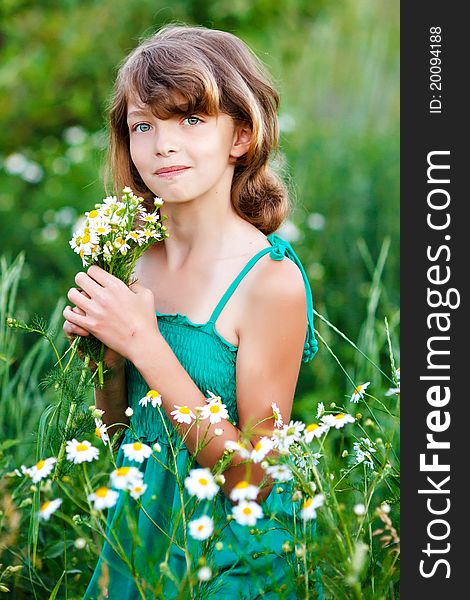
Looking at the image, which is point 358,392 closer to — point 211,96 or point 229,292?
point 229,292

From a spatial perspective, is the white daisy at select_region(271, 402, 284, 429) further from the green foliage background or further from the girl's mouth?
the green foliage background

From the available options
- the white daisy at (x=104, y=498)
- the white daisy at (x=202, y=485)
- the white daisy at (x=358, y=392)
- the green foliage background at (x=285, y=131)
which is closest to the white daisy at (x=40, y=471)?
the white daisy at (x=104, y=498)

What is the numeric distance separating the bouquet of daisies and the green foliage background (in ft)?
4.84

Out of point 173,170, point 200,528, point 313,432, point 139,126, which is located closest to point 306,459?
point 313,432

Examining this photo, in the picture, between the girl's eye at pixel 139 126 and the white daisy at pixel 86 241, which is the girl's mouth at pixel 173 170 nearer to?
the girl's eye at pixel 139 126

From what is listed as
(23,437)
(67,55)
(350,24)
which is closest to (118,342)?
(23,437)

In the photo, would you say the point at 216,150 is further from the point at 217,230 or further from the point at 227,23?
the point at 227,23

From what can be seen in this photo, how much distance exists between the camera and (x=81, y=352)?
179 centimetres

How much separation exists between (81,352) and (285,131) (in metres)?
2.95

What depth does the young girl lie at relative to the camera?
1.70m

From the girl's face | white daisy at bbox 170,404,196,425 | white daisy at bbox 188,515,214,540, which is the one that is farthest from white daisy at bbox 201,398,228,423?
the girl's face

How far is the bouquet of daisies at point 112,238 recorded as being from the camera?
5.46 ft

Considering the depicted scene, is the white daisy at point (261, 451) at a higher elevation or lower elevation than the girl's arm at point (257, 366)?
lower

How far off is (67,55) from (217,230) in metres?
3.92
